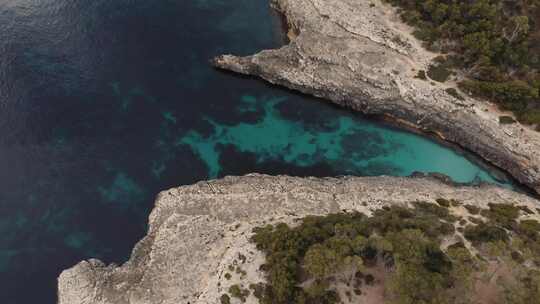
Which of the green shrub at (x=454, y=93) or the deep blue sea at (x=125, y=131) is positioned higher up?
the green shrub at (x=454, y=93)

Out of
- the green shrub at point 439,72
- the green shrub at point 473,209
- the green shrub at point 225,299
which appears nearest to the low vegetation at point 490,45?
the green shrub at point 439,72

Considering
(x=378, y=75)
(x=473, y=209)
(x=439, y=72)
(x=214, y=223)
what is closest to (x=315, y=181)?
(x=214, y=223)

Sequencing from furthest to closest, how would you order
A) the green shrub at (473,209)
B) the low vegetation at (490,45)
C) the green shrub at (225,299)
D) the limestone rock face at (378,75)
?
the low vegetation at (490,45)
the limestone rock face at (378,75)
the green shrub at (473,209)
the green shrub at (225,299)

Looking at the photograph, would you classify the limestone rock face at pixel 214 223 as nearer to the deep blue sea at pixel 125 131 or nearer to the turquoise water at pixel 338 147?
the deep blue sea at pixel 125 131

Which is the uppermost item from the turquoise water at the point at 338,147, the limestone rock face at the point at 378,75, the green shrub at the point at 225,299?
the limestone rock face at the point at 378,75

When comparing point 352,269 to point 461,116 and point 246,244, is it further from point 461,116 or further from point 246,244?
point 461,116

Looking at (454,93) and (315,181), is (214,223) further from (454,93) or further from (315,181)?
(454,93)

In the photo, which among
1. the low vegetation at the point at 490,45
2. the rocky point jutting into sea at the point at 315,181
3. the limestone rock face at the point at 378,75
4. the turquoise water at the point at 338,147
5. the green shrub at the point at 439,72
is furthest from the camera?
the green shrub at the point at 439,72
